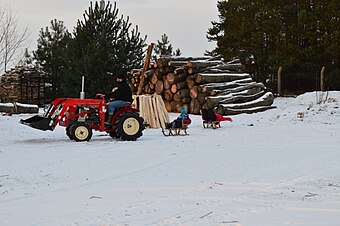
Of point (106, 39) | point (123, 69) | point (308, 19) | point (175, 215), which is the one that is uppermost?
point (308, 19)

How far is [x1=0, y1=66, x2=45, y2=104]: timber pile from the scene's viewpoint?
24688 millimetres

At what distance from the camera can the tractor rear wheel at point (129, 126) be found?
10.7 meters

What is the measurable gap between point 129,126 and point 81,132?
1070 mm

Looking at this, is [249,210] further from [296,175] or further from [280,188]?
[296,175]

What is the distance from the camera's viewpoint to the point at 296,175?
6.22 meters

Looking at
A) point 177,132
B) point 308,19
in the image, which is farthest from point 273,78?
point 177,132

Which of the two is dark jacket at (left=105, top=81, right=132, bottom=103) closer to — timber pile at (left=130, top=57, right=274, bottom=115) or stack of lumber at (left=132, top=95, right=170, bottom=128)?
stack of lumber at (left=132, top=95, right=170, bottom=128)

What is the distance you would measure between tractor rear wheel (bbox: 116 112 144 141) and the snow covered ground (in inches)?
9.3

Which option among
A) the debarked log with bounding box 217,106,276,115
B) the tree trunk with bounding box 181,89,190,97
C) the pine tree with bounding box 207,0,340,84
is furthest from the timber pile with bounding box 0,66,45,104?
the pine tree with bounding box 207,0,340,84

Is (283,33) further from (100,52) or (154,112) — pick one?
(154,112)

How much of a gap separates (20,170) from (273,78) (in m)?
25.8

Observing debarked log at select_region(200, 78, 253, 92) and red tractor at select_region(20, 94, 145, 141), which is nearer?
red tractor at select_region(20, 94, 145, 141)

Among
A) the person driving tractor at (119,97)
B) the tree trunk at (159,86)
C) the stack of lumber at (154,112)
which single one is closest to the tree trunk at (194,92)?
the tree trunk at (159,86)

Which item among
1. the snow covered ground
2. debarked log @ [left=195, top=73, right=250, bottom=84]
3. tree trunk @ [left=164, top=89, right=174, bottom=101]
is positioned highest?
debarked log @ [left=195, top=73, right=250, bottom=84]
